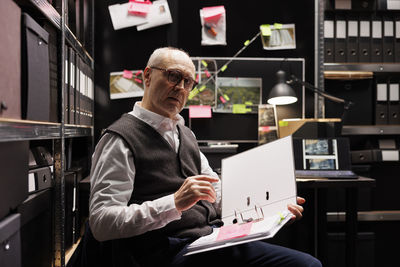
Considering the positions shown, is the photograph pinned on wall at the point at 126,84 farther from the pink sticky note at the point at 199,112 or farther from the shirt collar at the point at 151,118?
the shirt collar at the point at 151,118

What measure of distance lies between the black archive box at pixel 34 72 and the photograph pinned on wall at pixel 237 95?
1.40 m

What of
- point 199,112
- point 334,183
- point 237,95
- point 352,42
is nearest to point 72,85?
point 199,112

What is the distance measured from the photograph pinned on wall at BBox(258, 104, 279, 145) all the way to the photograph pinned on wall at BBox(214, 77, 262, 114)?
81mm

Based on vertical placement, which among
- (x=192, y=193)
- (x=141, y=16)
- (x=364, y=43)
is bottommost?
(x=192, y=193)

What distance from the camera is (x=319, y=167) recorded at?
6.25 feet

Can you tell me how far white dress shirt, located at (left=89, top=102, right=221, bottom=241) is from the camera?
957 millimetres

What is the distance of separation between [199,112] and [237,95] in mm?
323

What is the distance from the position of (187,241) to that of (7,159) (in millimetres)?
626

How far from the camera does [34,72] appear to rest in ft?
3.61

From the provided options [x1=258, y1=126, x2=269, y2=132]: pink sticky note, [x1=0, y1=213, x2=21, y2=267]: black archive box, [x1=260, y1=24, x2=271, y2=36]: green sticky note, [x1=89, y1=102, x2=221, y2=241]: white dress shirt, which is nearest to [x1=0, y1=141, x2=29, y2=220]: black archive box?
[x1=0, y1=213, x2=21, y2=267]: black archive box

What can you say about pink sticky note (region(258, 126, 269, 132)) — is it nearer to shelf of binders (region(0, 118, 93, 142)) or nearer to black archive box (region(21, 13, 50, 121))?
shelf of binders (region(0, 118, 93, 142))

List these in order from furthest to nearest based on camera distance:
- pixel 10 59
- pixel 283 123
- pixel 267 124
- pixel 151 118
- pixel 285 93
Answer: pixel 267 124 < pixel 283 123 < pixel 285 93 < pixel 151 118 < pixel 10 59

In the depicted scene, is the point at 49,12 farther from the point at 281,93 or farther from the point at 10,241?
the point at 281,93

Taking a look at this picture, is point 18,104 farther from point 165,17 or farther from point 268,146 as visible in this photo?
point 165,17
